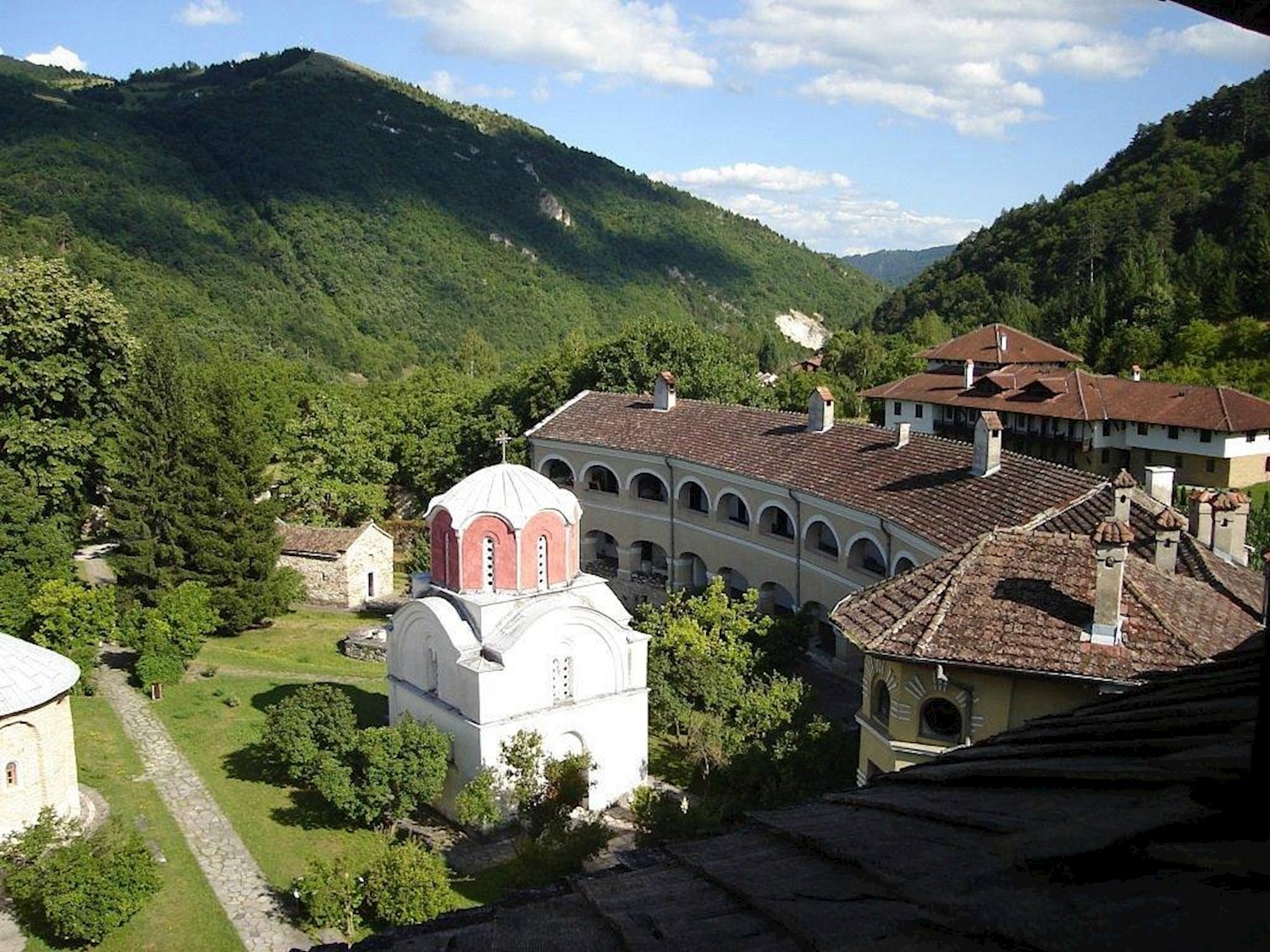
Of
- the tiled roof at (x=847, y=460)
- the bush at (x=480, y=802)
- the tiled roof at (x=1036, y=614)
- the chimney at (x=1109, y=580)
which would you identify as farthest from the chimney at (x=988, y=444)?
the bush at (x=480, y=802)

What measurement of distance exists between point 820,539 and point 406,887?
56.3ft

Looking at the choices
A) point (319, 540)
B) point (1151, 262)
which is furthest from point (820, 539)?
point (1151, 262)

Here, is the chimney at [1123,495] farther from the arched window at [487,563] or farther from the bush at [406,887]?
the bush at [406,887]

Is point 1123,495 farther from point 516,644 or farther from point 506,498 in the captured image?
point 506,498

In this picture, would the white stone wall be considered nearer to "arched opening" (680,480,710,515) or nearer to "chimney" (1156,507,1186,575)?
"arched opening" (680,480,710,515)

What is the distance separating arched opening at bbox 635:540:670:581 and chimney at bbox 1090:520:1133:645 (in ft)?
74.7

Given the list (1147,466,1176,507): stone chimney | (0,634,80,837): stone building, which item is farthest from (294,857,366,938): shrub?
(1147,466,1176,507): stone chimney

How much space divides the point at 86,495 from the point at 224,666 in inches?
348

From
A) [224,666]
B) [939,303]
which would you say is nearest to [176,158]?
[939,303]

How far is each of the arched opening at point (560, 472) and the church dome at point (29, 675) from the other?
824 inches

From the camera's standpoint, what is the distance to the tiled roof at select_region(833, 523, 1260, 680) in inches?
572

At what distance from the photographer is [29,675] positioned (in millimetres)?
20656

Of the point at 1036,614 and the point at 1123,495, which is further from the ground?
the point at 1123,495

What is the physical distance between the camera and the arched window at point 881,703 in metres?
15.9
